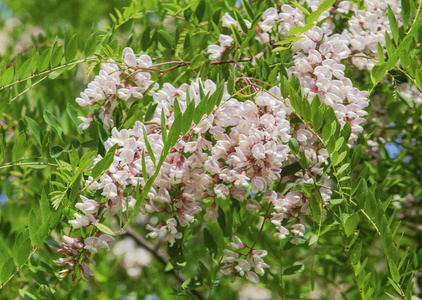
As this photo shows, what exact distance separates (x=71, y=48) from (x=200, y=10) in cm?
25

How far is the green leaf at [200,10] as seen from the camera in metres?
0.93

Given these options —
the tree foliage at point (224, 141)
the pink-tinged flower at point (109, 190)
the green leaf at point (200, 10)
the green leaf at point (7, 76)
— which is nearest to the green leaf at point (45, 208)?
the tree foliage at point (224, 141)

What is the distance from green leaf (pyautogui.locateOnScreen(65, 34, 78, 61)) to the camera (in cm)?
80

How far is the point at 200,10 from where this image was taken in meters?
0.94

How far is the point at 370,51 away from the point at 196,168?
15.3 inches

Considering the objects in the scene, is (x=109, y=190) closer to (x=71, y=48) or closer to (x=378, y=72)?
(x=71, y=48)

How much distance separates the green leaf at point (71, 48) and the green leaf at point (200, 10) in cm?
24

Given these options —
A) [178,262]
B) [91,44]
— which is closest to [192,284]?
[178,262]

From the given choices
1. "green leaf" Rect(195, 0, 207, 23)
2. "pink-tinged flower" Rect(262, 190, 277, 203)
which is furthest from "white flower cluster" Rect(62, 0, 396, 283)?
"green leaf" Rect(195, 0, 207, 23)

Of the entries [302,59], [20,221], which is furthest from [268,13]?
[20,221]

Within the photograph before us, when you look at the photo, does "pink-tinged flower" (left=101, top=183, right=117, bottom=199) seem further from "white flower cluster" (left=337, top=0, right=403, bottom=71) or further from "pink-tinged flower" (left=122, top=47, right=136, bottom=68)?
"white flower cluster" (left=337, top=0, right=403, bottom=71)

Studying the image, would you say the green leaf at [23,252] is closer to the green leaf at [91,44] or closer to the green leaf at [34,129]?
the green leaf at [34,129]

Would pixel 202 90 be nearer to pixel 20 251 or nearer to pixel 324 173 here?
pixel 324 173

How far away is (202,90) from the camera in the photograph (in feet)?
2.14
